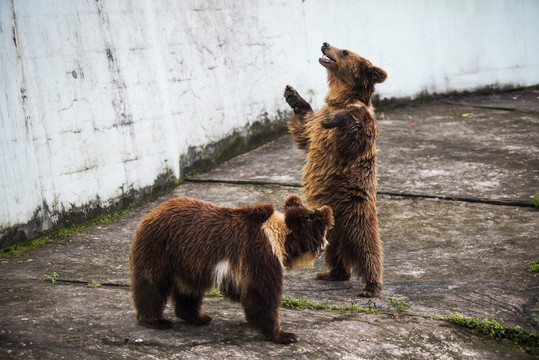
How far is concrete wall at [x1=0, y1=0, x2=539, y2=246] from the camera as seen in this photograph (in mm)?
5770

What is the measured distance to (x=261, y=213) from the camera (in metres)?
3.89

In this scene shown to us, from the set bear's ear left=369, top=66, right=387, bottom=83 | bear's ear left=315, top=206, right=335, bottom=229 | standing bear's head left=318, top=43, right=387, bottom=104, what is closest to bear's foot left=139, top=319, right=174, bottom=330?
bear's ear left=315, top=206, right=335, bottom=229

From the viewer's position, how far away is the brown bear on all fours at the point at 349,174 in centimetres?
488

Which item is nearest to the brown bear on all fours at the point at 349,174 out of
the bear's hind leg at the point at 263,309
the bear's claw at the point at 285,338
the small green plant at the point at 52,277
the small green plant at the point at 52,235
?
the bear's claw at the point at 285,338

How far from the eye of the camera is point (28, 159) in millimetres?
5770

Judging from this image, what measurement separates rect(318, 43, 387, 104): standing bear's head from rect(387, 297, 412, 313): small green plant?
1.69 metres

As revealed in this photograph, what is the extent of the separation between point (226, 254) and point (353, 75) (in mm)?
A: 2210

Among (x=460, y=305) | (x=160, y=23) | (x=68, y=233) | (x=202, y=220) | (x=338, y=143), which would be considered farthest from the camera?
(x=160, y=23)

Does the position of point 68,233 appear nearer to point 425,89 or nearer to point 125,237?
point 125,237

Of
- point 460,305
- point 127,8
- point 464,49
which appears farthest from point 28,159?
point 464,49

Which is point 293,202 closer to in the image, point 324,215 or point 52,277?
point 324,215

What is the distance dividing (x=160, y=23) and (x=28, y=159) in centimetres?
240

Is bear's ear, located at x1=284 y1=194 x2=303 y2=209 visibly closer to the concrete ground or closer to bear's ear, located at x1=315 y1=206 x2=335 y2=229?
bear's ear, located at x1=315 y1=206 x2=335 y2=229

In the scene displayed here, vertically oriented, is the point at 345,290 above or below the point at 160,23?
below
